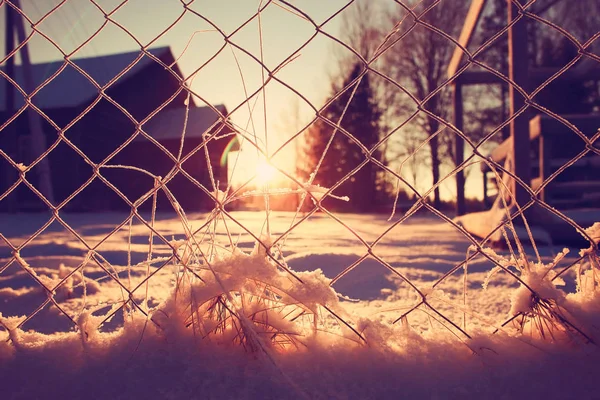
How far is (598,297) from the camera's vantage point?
2.36 feet

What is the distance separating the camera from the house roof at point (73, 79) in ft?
40.0

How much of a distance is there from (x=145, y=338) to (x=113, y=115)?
1432cm

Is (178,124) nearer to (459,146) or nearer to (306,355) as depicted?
(459,146)

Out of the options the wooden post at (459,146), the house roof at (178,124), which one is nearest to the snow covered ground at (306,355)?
the wooden post at (459,146)

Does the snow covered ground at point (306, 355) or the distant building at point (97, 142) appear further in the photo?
the distant building at point (97, 142)

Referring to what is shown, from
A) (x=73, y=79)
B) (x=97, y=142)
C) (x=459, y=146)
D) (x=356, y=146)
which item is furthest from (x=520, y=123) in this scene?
(x=356, y=146)

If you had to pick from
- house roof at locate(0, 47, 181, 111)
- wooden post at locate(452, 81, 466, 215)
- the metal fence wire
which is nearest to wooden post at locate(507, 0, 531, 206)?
the metal fence wire

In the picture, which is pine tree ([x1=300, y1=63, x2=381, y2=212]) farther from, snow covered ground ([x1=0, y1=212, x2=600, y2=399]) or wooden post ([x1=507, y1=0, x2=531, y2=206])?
snow covered ground ([x1=0, y1=212, x2=600, y2=399])

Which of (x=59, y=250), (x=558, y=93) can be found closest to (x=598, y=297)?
(x=59, y=250)

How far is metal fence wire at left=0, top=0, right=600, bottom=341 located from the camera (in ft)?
2.46

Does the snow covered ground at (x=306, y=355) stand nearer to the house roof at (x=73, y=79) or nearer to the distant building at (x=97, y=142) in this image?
the distant building at (x=97, y=142)

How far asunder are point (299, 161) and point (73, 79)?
10.8 metres

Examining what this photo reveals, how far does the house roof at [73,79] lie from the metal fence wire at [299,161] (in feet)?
0.38

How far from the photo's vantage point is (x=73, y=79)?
13.2m
